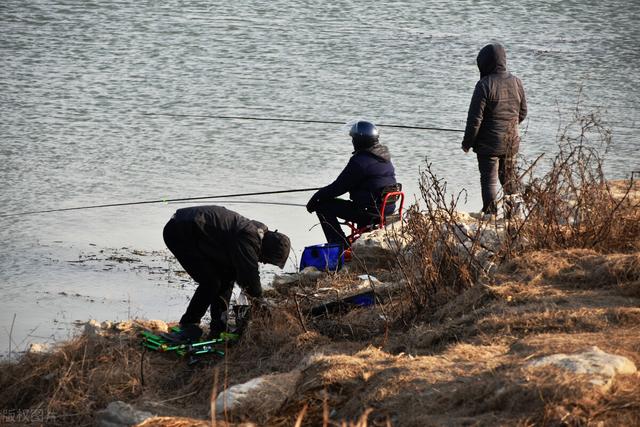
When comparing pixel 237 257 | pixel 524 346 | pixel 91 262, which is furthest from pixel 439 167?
pixel 524 346

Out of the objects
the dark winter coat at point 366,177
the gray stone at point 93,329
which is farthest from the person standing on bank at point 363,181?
the gray stone at point 93,329

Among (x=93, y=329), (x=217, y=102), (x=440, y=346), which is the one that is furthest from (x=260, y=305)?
(x=217, y=102)

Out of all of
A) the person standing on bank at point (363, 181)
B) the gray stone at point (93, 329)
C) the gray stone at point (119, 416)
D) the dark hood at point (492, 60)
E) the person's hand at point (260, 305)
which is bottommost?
the gray stone at point (93, 329)

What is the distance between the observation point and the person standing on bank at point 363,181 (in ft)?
29.4

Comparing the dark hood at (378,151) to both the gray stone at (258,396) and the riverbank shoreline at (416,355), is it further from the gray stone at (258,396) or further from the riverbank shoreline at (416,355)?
the gray stone at (258,396)

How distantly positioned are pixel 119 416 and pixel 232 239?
1.56 meters

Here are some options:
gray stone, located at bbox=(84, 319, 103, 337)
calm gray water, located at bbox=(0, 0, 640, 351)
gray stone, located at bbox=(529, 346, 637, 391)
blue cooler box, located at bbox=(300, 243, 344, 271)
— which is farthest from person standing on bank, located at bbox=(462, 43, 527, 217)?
gray stone, located at bbox=(529, 346, 637, 391)

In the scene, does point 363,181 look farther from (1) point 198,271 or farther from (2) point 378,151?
(1) point 198,271

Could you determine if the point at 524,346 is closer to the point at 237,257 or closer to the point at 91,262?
the point at 237,257

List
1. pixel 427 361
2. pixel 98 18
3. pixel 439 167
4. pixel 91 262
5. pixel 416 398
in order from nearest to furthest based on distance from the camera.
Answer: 1. pixel 416 398
2. pixel 427 361
3. pixel 91 262
4. pixel 439 167
5. pixel 98 18

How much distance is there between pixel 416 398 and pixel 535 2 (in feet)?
61.5

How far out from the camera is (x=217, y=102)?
48.9 feet

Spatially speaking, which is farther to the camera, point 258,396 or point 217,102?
point 217,102

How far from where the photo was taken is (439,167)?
12.2 meters
